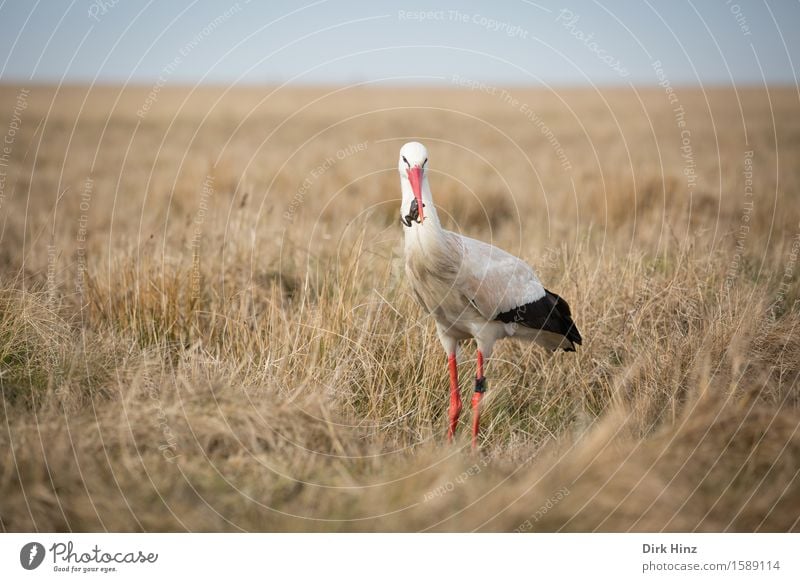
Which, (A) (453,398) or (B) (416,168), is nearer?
(B) (416,168)

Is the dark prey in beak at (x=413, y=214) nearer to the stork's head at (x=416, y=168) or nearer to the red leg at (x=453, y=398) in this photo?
the stork's head at (x=416, y=168)

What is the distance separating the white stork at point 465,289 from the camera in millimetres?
4207

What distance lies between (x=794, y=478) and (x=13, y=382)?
14.5 ft

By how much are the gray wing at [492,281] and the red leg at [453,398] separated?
464 mm

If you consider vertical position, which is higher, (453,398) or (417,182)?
(417,182)

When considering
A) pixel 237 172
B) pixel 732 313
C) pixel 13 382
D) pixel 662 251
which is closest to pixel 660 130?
pixel 237 172

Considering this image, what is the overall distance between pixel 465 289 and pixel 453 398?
2.57 ft

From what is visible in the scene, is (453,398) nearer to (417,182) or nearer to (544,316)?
(544,316)

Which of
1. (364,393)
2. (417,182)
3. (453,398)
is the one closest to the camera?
(417,182)

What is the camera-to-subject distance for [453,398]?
15.5 ft

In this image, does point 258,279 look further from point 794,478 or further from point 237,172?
point 237,172

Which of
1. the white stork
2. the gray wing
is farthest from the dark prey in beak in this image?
the gray wing

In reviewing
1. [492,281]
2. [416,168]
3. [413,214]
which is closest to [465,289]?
[492,281]

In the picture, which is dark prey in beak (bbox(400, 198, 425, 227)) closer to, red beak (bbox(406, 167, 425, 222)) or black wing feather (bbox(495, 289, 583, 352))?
red beak (bbox(406, 167, 425, 222))
